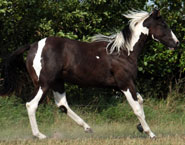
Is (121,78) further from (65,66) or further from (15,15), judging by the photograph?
(15,15)

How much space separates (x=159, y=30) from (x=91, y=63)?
1420 millimetres

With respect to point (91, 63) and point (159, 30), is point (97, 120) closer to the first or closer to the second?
point (91, 63)

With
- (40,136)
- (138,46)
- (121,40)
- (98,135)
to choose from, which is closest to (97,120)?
(98,135)

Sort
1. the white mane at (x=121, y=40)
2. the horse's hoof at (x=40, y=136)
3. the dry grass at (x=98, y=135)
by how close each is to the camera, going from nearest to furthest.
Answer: the dry grass at (x=98, y=135) < the horse's hoof at (x=40, y=136) < the white mane at (x=121, y=40)

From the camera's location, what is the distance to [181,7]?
1077 centimetres

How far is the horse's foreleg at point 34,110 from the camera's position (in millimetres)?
6723

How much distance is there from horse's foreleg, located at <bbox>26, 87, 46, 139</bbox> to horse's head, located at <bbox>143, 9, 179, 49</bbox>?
90.6 inches

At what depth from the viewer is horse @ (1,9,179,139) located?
22.5 ft

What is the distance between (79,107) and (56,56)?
3.84m

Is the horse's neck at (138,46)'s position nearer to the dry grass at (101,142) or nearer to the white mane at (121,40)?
the white mane at (121,40)

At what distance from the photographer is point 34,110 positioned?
677 centimetres

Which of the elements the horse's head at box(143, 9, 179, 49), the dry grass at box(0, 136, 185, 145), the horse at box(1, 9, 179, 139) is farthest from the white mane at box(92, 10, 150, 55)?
the dry grass at box(0, 136, 185, 145)

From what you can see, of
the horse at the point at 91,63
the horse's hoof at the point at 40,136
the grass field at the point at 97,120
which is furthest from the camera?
the grass field at the point at 97,120

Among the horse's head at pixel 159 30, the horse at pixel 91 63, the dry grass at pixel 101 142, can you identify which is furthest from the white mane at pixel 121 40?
the dry grass at pixel 101 142
